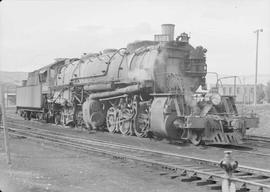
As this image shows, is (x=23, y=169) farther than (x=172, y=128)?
No

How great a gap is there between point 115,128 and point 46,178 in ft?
32.4

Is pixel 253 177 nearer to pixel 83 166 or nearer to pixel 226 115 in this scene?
pixel 83 166

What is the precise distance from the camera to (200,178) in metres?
7.71

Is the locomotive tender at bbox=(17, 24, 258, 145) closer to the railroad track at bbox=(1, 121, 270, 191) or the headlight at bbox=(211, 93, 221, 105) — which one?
the headlight at bbox=(211, 93, 221, 105)

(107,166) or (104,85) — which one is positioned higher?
(104,85)

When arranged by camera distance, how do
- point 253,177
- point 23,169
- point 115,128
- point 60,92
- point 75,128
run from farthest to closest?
point 60,92 → point 75,128 → point 115,128 → point 23,169 → point 253,177

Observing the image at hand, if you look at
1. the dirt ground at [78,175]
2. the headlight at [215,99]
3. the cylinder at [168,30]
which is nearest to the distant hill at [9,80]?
the dirt ground at [78,175]

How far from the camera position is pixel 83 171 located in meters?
8.63

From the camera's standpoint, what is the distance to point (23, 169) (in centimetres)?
896

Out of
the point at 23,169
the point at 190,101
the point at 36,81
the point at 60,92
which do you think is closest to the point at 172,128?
the point at 190,101

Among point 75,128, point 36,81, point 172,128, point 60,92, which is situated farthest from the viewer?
point 36,81

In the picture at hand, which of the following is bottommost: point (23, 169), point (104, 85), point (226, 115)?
point (23, 169)

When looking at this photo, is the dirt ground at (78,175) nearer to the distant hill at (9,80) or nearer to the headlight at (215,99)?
the distant hill at (9,80)

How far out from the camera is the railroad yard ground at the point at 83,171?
7.20 m
